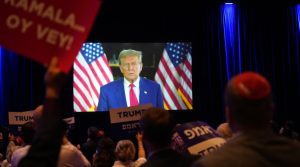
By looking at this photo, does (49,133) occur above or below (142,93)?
above

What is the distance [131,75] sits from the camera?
10.4 metres

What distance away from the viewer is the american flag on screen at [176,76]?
10703 millimetres

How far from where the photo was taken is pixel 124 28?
11156mm

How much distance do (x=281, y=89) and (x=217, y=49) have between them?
1649mm

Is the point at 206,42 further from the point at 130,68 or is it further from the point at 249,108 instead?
the point at 249,108

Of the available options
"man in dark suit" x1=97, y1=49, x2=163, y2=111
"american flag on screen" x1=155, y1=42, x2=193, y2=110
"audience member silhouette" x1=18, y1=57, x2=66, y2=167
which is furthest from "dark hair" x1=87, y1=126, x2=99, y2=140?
"audience member silhouette" x1=18, y1=57, x2=66, y2=167

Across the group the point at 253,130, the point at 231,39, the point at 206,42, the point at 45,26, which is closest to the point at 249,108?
the point at 253,130

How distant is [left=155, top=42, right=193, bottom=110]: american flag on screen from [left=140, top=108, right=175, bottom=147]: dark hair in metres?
8.24

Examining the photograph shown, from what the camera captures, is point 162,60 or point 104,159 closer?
point 104,159

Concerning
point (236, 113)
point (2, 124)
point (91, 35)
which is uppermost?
point (91, 35)

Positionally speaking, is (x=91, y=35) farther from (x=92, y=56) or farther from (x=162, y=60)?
(x=162, y=60)

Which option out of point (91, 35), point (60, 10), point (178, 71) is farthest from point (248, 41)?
point (60, 10)

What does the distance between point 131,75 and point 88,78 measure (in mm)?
891

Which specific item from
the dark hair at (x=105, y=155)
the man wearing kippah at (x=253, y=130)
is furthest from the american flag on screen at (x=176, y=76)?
the man wearing kippah at (x=253, y=130)
